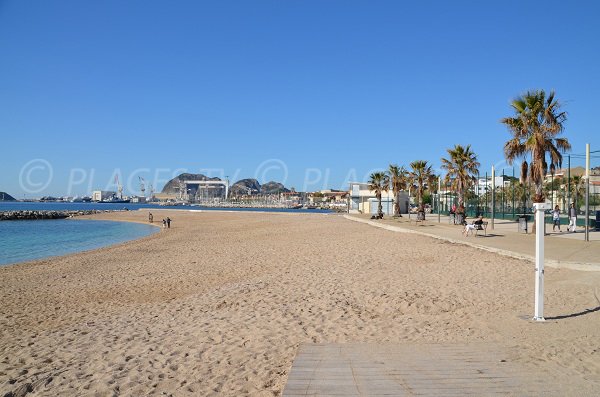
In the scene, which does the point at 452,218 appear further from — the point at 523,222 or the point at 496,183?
the point at 496,183

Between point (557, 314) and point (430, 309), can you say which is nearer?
point (557, 314)

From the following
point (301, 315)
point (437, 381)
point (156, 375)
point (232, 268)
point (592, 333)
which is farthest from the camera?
point (232, 268)

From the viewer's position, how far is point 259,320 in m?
6.73

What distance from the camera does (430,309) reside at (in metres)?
7.05

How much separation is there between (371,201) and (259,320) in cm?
5224

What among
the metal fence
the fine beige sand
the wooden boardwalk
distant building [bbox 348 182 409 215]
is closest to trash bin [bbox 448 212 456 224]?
the metal fence

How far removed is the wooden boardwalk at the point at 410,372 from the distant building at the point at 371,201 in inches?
1607

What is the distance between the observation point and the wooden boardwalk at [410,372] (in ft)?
12.3

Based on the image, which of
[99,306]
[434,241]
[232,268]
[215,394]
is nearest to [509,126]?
[434,241]

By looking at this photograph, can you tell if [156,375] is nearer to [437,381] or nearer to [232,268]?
[437,381]

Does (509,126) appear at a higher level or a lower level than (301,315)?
higher

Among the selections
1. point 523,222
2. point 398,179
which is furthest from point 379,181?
point 523,222

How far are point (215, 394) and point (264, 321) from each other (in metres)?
2.56

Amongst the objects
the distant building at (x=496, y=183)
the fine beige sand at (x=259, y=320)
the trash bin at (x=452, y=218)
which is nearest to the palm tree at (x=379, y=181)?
the distant building at (x=496, y=183)
